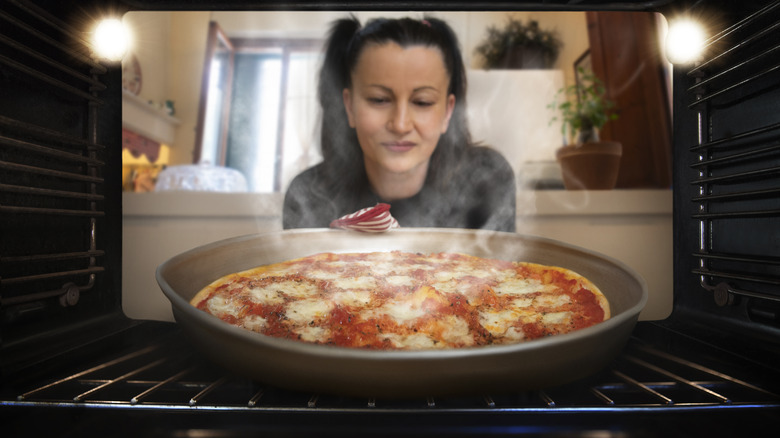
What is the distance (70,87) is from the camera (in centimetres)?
61

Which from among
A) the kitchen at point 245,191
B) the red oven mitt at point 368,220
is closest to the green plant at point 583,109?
the kitchen at point 245,191

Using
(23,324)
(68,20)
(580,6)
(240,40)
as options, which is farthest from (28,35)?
(580,6)

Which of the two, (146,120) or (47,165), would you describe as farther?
(146,120)

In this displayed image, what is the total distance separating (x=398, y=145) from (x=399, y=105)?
10 cm

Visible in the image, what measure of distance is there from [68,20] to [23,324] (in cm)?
48

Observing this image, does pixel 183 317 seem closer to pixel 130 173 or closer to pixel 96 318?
pixel 96 318

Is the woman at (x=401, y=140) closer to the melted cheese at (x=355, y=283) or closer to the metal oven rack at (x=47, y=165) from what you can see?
the melted cheese at (x=355, y=283)

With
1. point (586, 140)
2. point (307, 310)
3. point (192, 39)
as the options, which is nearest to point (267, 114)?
point (192, 39)

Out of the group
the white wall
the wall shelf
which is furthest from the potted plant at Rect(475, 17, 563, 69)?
the wall shelf

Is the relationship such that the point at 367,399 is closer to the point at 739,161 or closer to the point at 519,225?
the point at 519,225

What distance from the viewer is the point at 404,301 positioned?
0.64 metres

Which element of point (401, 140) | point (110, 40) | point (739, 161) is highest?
point (110, 40)

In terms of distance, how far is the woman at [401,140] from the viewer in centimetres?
92

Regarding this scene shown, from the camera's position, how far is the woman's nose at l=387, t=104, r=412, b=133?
923 mm
